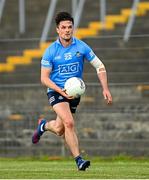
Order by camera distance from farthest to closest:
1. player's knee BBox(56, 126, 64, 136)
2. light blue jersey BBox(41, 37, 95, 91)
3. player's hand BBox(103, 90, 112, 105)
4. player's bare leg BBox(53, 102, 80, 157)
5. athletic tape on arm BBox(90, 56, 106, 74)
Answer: player's knee BBox(56, 126, 64, 136) → athletic tape on arm BBox(90, 56, 106, 74) → light blue jersey BBox(41, 37, 95, 91) → player's bare leg BBox(53, 102, 80, 157) → player's hand BBox(103, 90, 112, 105)

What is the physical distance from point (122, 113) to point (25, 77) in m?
5.61

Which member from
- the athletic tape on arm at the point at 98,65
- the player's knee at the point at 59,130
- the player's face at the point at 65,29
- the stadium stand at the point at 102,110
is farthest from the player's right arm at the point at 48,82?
the stadium stand at the point at 102,110

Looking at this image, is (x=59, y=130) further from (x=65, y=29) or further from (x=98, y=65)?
(x=65, y=29)

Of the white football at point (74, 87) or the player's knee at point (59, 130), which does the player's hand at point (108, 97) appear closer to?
the white football at point (74, 87)

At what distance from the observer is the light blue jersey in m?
14.1

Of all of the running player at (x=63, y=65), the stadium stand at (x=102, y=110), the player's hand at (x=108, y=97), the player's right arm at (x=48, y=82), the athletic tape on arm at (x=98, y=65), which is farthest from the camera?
the stadium stand at (x=102, y=110)

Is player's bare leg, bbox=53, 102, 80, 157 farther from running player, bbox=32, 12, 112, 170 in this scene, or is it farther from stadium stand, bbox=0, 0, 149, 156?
stadium stand, bbox=0, 0, 149, 156

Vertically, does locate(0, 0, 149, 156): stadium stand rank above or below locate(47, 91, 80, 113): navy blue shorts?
below

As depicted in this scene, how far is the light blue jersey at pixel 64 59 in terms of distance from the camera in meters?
14.1

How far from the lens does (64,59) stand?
14.1m

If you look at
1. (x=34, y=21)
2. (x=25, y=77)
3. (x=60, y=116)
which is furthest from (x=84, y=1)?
(x=60, y=116)

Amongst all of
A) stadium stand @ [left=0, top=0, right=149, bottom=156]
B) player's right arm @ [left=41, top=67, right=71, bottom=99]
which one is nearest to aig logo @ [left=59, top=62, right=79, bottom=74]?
player's right arm @ [left=41, top=67, right=71, bottom=99]

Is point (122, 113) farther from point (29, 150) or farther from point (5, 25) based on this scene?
point (5, 25)

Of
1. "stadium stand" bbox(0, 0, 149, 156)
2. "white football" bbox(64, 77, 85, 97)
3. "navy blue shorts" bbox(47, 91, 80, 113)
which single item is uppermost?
"white football" bbox(64, 77, 85, 97)
